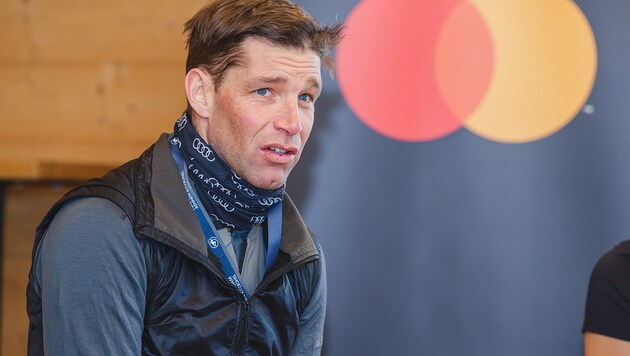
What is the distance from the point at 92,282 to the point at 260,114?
0.41m

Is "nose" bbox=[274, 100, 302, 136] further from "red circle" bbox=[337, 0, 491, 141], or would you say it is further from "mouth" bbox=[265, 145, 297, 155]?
"red circle" bbox=[337, 0, 491, 141]

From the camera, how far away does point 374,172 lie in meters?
2.04

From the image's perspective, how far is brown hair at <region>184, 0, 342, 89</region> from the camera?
1.46m

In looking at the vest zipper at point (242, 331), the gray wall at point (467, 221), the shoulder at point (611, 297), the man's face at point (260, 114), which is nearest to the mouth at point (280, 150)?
the man's face at point (260, 114)

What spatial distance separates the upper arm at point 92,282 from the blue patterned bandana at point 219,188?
166 mm

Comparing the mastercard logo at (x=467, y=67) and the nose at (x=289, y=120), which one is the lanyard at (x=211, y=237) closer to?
the nose at (x=289, y=120)

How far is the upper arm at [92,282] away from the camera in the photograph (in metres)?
1.28

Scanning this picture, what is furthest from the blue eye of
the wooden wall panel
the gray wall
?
the wooden wall panel

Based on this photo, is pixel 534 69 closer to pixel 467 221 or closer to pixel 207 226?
pixel 467 221

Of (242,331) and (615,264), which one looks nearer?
(242,331)

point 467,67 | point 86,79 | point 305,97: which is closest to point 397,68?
point 467,67

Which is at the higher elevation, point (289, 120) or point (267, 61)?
point (267, 61)

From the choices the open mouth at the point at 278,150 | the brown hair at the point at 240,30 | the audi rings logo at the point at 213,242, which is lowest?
the audi rings logo at the point at 213,242

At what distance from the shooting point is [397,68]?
80.6 inches
